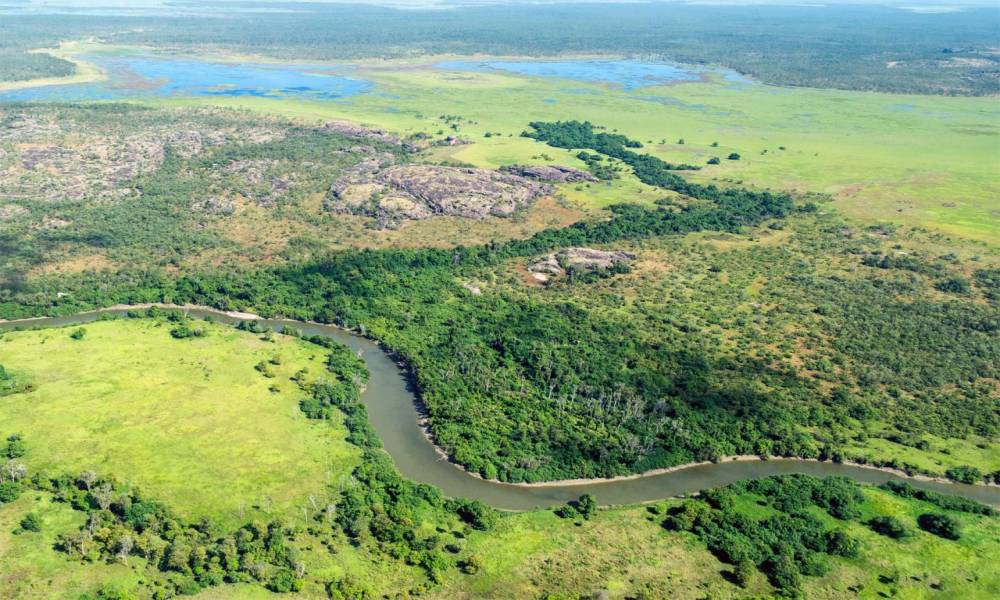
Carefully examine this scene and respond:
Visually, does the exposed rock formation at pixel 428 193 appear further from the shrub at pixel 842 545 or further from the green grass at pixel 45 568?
the shrub at pixel 842 545

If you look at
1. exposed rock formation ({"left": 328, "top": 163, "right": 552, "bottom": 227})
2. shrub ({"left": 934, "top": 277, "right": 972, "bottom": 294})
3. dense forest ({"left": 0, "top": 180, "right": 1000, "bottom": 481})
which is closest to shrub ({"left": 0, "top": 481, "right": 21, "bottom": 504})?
dense forest ({"left": 0, "top": 180, "right": 1000, "bottom": 481})

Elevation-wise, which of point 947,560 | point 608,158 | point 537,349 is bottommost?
point 947,560

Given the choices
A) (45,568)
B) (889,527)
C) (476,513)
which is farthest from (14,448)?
(889,527)

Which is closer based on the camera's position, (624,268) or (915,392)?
(915,392)

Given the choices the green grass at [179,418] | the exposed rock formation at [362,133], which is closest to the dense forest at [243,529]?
the green grass at [179,418]

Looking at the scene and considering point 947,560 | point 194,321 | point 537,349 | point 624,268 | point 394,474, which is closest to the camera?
point 947,560

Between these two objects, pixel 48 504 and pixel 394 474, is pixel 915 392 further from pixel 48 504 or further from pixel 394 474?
pixel 48 504

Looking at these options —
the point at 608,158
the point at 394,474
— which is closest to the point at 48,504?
the point at 394,474
